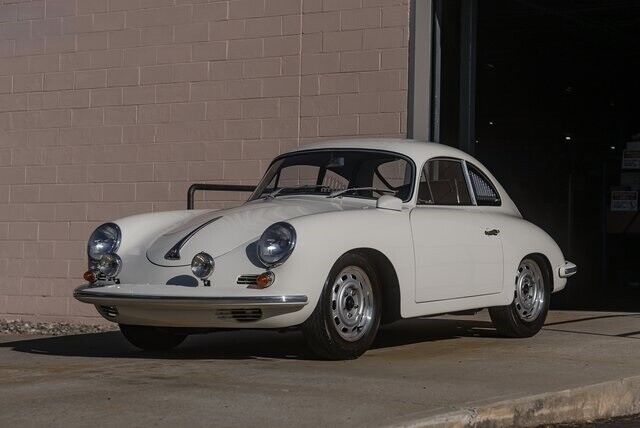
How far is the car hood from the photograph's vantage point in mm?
7227

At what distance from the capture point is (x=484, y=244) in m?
8.38

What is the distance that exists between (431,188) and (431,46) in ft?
11.3

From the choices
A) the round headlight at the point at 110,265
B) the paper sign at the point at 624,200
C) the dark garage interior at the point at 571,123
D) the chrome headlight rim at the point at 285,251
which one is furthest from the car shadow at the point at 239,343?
the paper sign at the point at 624,200

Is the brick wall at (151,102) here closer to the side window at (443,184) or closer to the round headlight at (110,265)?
the side window at (443,184)

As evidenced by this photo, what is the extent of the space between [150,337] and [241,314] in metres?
1.40

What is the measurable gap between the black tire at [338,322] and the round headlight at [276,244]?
35 cm

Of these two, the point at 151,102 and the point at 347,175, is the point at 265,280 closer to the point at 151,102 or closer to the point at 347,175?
the point at 347,175

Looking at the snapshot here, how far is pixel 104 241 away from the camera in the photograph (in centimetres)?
777

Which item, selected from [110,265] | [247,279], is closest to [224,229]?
[247,279]

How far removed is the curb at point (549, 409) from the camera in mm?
5293

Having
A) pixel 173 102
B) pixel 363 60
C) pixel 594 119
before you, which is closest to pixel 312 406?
pixel 363 60

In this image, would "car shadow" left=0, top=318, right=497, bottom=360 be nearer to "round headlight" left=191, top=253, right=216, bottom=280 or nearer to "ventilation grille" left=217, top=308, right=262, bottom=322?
"ventilation grille" left=217, top=308, right=262, bottom=322

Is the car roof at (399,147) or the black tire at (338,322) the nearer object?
the black tire at (338,322)

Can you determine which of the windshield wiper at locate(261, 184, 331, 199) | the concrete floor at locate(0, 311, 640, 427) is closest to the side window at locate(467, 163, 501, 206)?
the concrete floor at locate(0, 311, 640, 427)
